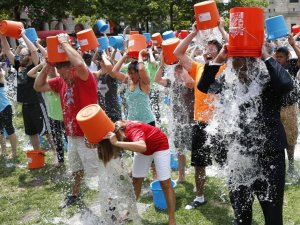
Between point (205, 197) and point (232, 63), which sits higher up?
point (232, 63)

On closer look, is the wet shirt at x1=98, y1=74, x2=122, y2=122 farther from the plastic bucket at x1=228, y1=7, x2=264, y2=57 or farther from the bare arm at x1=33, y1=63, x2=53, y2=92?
the plastic bucket at x1=228, y1=7, x2=264, y2=57

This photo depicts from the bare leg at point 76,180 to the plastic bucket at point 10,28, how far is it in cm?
217

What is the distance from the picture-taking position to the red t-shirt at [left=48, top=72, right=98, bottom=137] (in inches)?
187

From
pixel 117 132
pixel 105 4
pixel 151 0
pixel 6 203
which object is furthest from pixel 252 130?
pixel 151 0

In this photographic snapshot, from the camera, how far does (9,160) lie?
7574 mm

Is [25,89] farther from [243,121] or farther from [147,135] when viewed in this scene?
[243,121]

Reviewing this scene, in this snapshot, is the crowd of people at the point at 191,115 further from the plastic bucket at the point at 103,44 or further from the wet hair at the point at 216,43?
the plastic bucket at the point at 103,44

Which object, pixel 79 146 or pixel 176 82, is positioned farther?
pixel 176 82

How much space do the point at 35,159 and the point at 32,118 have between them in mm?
711

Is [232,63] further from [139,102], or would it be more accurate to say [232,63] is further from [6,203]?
[6,203]

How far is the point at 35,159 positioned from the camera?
6938 millimetres

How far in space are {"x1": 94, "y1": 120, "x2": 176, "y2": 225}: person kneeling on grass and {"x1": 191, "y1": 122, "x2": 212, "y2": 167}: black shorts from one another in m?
0.57

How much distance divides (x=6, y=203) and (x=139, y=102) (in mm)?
2312

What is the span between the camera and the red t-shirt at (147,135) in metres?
3.79
